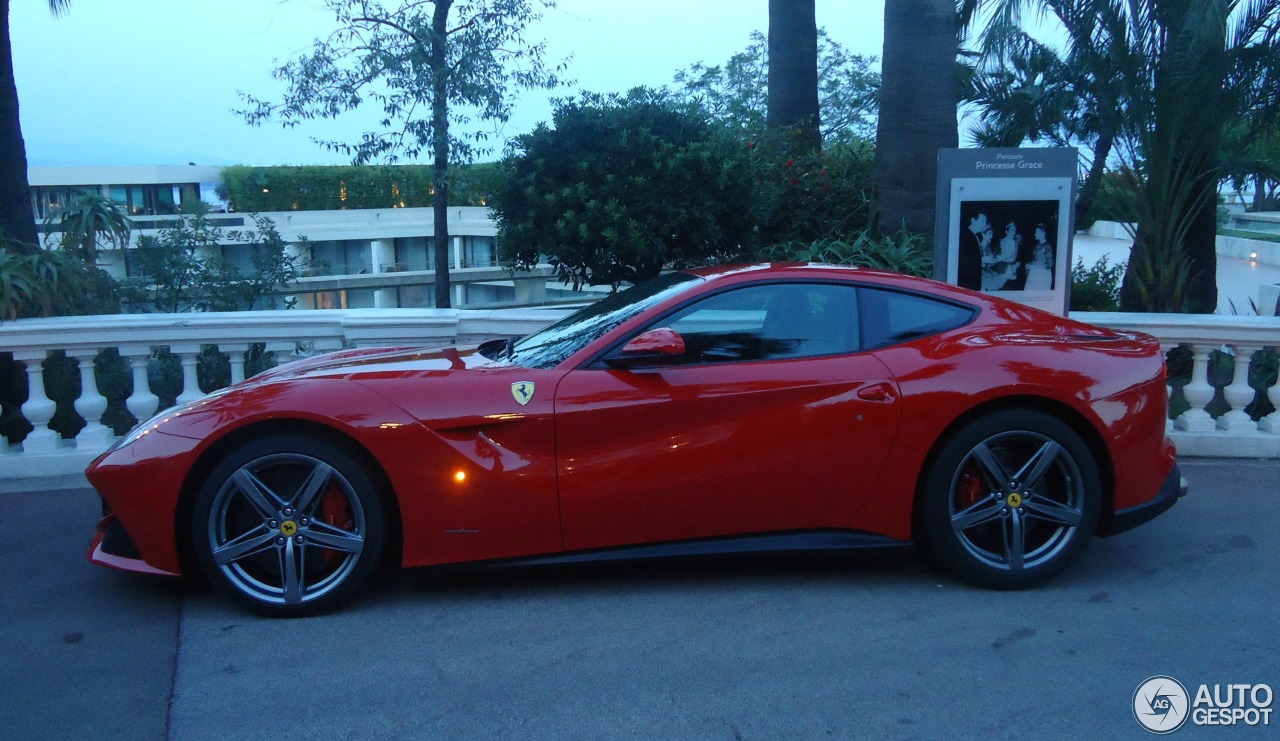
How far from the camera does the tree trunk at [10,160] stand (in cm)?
801

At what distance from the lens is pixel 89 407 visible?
6617 mm

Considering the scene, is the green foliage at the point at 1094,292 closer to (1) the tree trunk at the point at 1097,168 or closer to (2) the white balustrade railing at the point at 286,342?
(1) the tree trunk at the point at 1097,168

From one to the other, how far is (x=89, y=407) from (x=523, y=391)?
12.4 ft

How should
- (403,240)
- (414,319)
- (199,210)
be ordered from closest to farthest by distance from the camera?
(414,319) < (199,210) < (403,240)

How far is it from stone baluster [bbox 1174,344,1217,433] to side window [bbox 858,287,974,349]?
308 centimetres

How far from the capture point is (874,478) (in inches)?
175

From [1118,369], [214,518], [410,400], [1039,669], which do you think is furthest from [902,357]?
[214,518]

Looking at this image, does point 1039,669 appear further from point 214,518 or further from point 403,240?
point 403,240

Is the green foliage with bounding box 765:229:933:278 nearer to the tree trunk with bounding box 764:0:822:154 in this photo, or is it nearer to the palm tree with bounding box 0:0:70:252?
the tree trunk with bounding box 764:0:822:154

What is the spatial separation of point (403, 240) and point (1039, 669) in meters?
20.7

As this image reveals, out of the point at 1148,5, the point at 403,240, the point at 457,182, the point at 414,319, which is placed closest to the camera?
the point at 414,319

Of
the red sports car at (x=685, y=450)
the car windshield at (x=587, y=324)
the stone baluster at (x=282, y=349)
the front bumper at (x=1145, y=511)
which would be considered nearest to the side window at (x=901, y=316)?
the red sports car at (x=685, y=450)

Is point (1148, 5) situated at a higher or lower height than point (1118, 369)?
higher

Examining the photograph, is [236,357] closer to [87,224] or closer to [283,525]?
[87,224]
